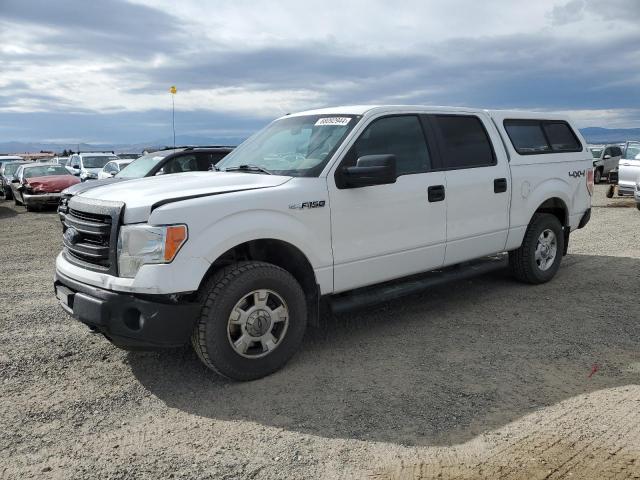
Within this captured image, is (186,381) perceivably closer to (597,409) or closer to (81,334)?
(81,334)

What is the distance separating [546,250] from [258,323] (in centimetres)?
393

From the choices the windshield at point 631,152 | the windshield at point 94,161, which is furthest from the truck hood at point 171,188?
the windshield at point 94,161

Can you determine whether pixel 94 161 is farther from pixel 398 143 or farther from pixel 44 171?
pixel 398 143

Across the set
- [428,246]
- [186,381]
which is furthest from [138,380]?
[428,246]

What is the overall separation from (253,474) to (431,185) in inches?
115

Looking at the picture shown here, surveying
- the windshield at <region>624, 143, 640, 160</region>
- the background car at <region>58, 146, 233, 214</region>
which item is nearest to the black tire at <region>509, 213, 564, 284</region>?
the background car at <region>58, 146, 233, 214</region>

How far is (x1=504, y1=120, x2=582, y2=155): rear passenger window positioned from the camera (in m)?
5.97

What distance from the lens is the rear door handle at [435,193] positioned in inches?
191

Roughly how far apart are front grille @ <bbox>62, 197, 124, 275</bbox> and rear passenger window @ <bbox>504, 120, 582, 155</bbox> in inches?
164

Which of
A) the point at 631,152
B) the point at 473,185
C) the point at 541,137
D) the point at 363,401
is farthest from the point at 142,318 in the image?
the point at 631,152

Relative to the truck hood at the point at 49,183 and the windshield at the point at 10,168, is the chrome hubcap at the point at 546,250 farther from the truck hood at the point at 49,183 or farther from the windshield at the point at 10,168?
the windshield at the point at 10,168

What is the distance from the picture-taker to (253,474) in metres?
2.86

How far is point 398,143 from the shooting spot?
4.82 m

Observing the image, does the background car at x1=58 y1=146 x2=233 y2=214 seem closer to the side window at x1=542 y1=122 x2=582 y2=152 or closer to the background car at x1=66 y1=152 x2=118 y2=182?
the side window at x1=542 y1=122 x2=582 y2=152
